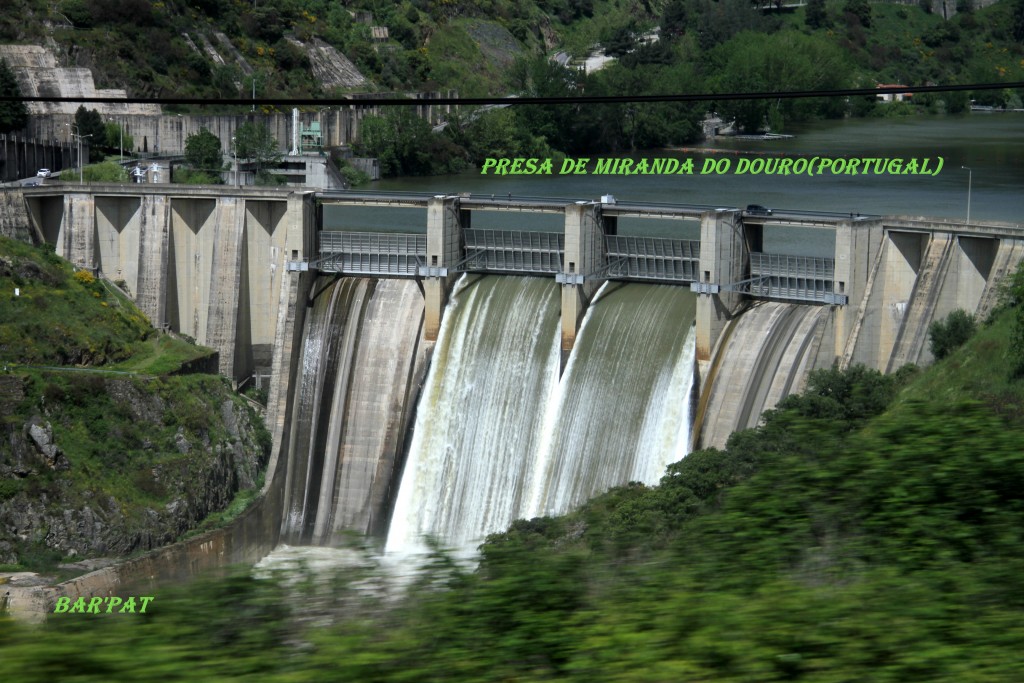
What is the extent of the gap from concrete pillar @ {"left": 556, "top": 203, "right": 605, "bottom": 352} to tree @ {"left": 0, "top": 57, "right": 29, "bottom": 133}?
22.6 m

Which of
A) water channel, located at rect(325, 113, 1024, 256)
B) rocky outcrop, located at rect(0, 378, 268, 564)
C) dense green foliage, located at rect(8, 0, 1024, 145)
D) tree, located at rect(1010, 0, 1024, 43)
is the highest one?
tree, located at rect(1010, 0, 1024, 43)

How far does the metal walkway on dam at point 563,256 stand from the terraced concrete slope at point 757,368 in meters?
0.63

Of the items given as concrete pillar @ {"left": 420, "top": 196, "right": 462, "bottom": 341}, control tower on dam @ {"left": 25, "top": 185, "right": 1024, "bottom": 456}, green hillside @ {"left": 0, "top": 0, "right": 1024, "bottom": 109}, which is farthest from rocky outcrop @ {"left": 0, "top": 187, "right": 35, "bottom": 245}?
green hillside @ {"left": 0, "top": 0, "right": 1024, "bottom": 109}

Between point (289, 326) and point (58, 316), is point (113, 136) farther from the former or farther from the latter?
point (289, 326)

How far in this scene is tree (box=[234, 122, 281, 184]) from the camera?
45562 millimetres

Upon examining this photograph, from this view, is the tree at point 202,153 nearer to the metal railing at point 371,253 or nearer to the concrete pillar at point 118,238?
the concrete pillar at point 118,238

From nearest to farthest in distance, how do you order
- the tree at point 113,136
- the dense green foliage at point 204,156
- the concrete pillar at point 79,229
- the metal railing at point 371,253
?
the metal railing at point 371,253, the concrete pillar at point 79,229, the dense green foliage at point 204,156, the tree at point 113,136

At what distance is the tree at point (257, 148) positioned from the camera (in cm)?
4556

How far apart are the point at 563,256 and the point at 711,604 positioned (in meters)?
18.7

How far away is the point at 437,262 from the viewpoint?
25.9 metres

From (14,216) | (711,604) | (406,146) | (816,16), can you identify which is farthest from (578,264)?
(816,16)

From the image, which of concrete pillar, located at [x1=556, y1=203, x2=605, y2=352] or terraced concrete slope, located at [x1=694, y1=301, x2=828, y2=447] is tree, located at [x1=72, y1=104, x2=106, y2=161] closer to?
concrete pillar, located at [x1=556, y1=203, x2=605, y2=352]

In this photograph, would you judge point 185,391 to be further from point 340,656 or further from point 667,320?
point 340,656

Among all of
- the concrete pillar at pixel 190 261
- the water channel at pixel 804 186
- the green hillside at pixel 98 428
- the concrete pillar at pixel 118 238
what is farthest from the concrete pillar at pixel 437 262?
the concrete pillar at pixel 118 238
